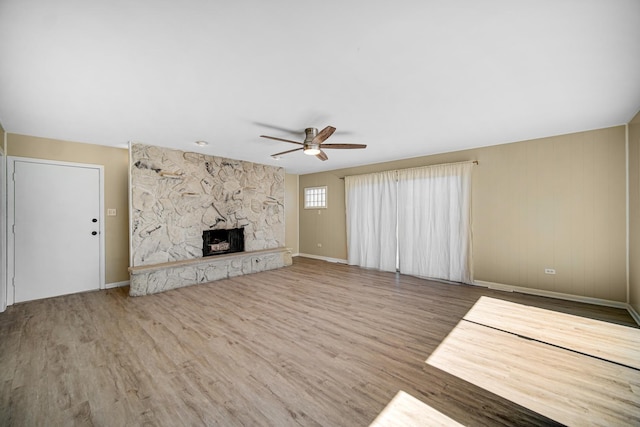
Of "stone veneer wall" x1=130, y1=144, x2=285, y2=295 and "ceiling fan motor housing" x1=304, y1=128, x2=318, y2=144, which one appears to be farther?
"stone veneer wall" x1=130, y1=144, x2=285, y2=295

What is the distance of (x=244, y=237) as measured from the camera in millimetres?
5781

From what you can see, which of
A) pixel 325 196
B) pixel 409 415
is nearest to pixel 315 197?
pixel 325 196

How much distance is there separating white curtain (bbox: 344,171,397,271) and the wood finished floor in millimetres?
1720

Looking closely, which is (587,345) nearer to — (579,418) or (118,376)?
(579,418)

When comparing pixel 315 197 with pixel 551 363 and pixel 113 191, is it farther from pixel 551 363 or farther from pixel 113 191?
pixel 551 363

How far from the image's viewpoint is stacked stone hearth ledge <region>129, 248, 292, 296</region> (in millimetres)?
4039

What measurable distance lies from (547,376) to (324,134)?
3112 mm

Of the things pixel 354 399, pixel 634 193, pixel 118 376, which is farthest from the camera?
pixel 634 193

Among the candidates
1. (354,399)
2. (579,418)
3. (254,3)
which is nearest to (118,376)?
(354,399)

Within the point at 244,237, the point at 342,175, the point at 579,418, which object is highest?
the point at 342,175

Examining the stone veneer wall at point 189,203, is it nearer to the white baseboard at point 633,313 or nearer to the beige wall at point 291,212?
the beige wall at point 291,212

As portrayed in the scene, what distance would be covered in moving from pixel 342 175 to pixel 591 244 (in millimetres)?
4803

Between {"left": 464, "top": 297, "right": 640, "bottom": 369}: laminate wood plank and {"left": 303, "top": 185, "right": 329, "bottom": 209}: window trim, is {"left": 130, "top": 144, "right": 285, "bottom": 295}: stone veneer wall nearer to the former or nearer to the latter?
{"left": 303, "top": 185, "right": 329, "bottom": 209}: window trim

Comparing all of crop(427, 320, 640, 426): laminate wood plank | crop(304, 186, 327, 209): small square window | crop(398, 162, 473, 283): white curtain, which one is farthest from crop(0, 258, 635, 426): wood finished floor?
crop(304, 186, 327, 209): small square window
